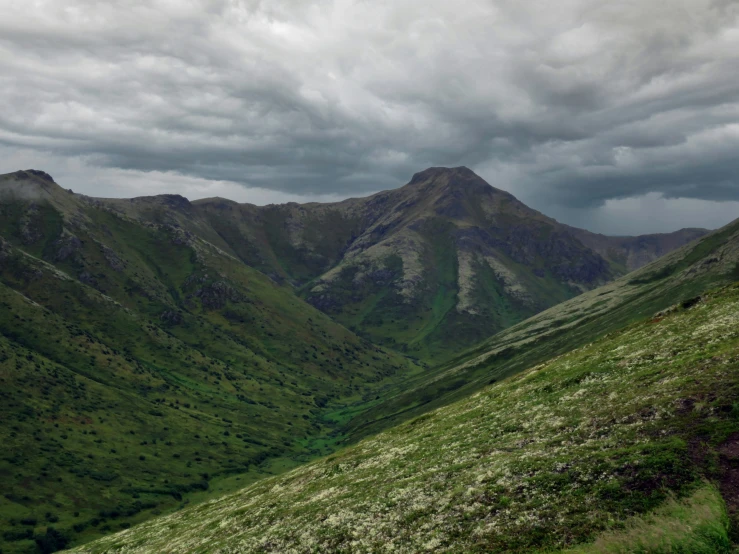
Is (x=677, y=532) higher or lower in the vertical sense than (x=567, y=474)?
lower

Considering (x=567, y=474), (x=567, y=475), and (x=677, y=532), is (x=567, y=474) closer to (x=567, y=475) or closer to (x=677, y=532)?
(x=567, y=475)

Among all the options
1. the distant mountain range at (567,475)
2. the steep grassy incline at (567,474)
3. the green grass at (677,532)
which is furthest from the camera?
the steep grassy incline at (567,474)

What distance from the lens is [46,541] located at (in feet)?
543

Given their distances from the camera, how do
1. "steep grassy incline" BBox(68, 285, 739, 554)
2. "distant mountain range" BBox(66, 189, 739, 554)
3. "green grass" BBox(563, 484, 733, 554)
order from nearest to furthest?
"green grass" BBox(563, 484, 733, 554), "distant mountain range" BBox(66, 189, 739, 554), "steep grassy incline" BBox(68, 285, 739, 554)

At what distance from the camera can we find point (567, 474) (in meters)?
31.8

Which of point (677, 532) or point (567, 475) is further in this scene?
point (567, 475)

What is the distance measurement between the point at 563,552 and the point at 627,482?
23.5ft

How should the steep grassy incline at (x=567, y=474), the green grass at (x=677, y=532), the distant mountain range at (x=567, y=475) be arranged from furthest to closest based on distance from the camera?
the steep grassy incline at (x=567, y=474), the distant mountain range at (x=567, y=475), the green grass at (x=677, y=532)

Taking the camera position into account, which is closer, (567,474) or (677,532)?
(677,532)

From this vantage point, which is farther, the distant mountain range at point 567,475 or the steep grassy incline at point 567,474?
the steep grassy incline at point 567,474

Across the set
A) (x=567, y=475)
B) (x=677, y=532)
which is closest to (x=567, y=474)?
(x=567, y=475)

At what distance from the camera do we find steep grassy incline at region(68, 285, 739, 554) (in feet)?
87.1

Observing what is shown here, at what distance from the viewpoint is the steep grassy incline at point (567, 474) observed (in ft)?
87.1

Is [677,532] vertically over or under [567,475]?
under
